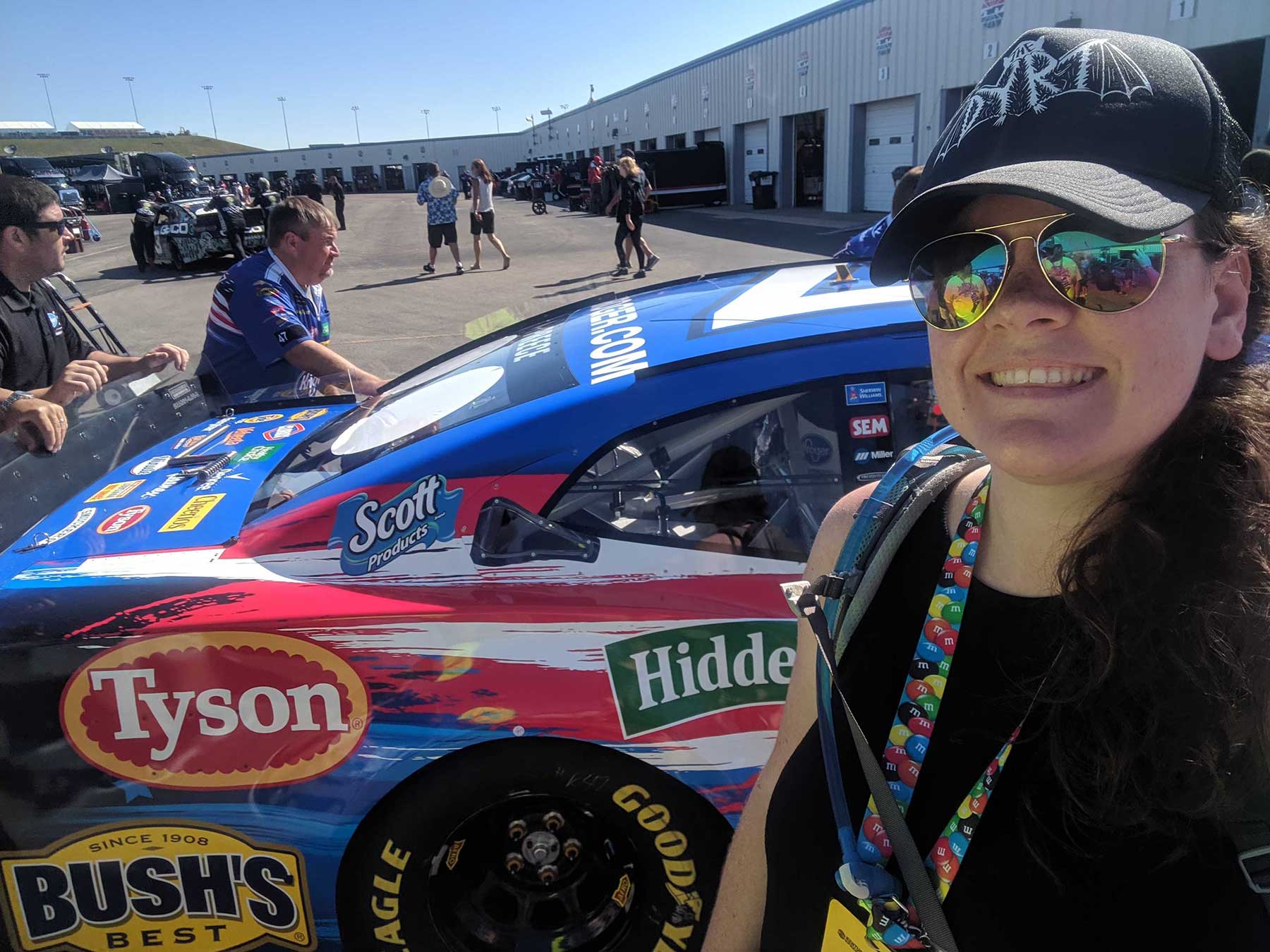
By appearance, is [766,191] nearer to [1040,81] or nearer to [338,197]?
[338,197]

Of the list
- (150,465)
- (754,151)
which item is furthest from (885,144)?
(150,465)

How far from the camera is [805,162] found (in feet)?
91.9

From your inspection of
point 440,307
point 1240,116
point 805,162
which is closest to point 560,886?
point 440,307

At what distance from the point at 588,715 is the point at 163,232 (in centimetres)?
1926

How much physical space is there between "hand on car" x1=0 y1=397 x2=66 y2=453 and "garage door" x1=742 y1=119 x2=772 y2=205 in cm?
2912

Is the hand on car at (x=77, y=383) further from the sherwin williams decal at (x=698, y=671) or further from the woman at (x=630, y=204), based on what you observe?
the woman at (x=630, y=204)

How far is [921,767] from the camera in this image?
0.89 meters

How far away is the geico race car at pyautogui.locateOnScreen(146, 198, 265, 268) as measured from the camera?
17.2 metres

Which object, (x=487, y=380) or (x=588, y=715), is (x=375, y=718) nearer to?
(x=588, y=715)

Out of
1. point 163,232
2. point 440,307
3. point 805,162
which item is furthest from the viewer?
point 805,162

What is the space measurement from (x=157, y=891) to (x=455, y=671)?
0.82 metres

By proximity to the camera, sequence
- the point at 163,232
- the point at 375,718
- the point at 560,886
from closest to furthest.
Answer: the point at 375,718 < the point at 560,886 < the point at 163,232

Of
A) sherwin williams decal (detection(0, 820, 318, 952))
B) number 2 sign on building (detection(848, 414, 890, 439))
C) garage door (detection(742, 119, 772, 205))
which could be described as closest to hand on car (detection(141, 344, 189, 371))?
sherwin williams decal (detection(0, 820, 318, 952))

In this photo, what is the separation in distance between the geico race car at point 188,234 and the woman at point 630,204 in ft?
30.3
